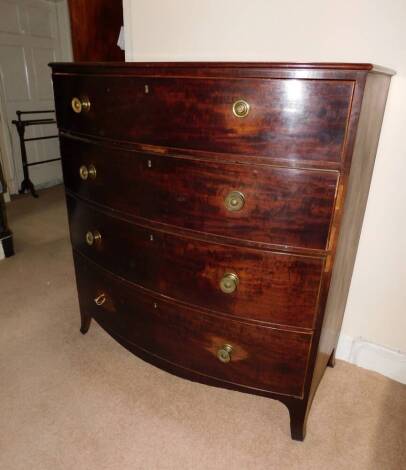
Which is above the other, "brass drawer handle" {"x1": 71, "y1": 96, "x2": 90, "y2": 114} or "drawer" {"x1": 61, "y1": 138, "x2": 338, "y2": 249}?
"brass drawer handle" {"x1": 71, "y1": 96, "x2": 90, "y2": 114}

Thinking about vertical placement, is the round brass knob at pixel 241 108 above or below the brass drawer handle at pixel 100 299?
above

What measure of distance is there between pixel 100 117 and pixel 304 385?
41.9 inches

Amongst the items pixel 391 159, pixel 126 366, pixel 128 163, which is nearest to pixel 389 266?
pixel 391 159

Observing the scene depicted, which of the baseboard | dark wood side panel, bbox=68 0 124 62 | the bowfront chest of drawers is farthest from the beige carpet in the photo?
dark wood side panel, bbox=68 0 124 62

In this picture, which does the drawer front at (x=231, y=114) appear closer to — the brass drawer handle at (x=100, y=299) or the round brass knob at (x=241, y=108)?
the round brass knob at (x=241, y=108)

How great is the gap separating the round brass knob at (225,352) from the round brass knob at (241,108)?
714 mm

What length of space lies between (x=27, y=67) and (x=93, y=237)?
3279mm

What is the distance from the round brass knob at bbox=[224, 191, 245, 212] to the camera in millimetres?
984

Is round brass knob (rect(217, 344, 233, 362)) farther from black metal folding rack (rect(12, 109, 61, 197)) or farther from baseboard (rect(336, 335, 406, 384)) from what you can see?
black metal folding rack (rect(12, 109, 61, 197))

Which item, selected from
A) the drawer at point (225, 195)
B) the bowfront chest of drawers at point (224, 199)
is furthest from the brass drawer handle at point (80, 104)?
the drawer at point (225, 195)

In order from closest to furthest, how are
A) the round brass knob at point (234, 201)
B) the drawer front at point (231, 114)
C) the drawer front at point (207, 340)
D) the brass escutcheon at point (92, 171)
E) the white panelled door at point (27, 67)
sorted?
the drawer front at point (231, 114)
the round brass knob at point (234, 201)
the drawer front at point (207, 340)
the brass escutcheon at point (92, 171)
the white panelled door at point (27, 67)

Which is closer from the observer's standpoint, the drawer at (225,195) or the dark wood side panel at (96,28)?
the drawer at (225,195)

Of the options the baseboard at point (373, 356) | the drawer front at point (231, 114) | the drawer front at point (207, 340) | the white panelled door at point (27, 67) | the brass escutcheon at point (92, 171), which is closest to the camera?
the drawer front at point (231, 114)

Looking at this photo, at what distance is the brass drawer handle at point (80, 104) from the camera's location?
1.17 meters
